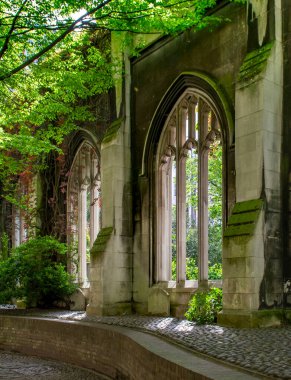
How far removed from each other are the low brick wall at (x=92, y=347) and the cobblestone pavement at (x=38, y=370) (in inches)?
5.5

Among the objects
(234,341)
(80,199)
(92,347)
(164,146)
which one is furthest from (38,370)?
(80,199)

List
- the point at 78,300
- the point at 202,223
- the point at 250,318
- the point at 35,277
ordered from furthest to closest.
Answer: the point at 78,300
the point at 35,277
the point at 202,223
the point at 250,318

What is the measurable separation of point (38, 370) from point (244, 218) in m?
4.31

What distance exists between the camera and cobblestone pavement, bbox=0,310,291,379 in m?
5.43

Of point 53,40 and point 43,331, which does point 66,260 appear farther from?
point 53,40

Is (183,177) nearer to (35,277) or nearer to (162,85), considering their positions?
(162,85)

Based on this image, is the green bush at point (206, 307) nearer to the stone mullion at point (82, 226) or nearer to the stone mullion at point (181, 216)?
the stone mullion at point (181, 216)

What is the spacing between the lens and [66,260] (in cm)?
1634

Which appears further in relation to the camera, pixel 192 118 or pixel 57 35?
pixel 192 118

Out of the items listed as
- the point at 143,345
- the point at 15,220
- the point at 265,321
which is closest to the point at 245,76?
the point at 265,321

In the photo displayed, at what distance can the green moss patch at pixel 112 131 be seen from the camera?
13.3 m

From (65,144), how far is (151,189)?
15.7 ft

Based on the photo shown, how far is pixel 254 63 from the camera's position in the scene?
31.3 feet

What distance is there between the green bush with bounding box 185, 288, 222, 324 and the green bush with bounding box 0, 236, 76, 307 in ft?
18.2
